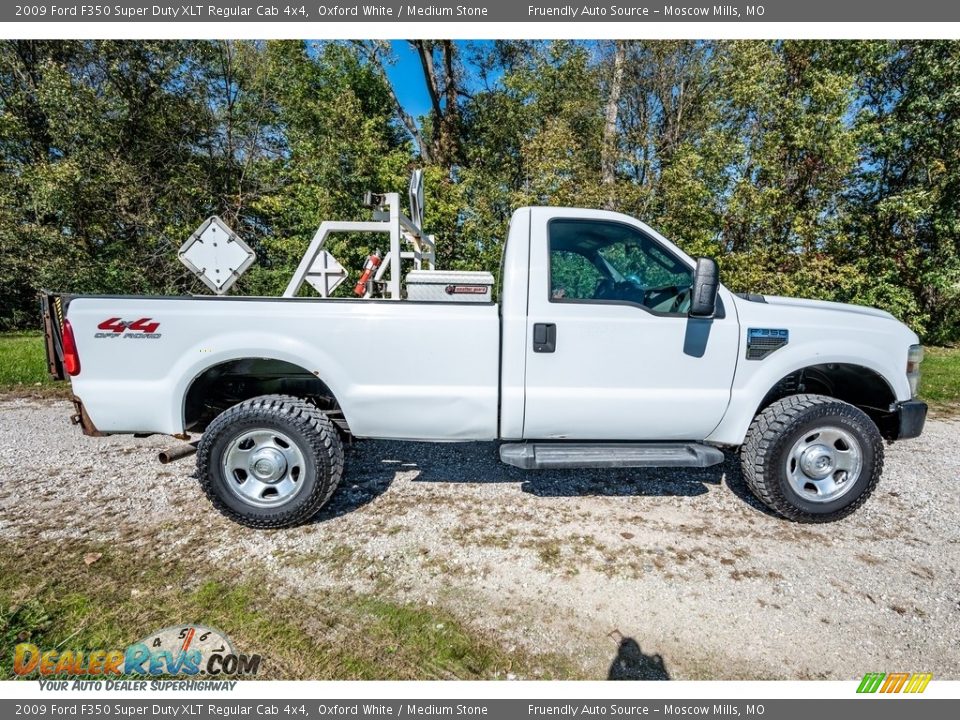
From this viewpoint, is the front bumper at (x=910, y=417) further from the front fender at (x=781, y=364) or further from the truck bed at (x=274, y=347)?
the truck bed at (x=274, y=347)

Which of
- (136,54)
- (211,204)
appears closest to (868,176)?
(211,204)

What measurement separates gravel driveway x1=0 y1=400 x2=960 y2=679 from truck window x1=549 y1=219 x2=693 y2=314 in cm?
160

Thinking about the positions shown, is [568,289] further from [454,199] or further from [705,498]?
[454,199]

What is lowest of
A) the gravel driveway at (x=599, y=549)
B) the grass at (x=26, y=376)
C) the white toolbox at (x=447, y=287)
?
the grass at (x=26, y=376)

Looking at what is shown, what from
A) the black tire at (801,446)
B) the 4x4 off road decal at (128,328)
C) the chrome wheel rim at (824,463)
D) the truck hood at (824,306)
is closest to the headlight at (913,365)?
the truck hood at (824,306)

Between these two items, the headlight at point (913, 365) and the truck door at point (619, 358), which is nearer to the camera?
the truck door at point (619, 358)

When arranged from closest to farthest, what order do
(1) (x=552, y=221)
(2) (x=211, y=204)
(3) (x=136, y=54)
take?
(1) (x=552, y=221) → (3) (x=136, y=54) → (2) (x=211, y=204)

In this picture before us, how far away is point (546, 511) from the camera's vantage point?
3422 mm

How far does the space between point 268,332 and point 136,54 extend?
16.2 metres

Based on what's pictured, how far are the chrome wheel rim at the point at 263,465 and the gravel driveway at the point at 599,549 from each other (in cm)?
28

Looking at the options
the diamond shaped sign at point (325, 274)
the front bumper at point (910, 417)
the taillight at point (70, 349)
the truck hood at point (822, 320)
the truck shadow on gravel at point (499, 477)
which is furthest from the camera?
the diamond shaped sign at point (325, 274)

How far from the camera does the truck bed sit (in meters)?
2.90

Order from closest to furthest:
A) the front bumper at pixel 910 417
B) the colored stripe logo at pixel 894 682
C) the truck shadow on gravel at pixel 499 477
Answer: the colored stripe logo at pixel 894 682, the front bumper at pixel 910 417, the truck shadow on gravel at pixel 499 477

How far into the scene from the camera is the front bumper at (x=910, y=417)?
321 centimetres
